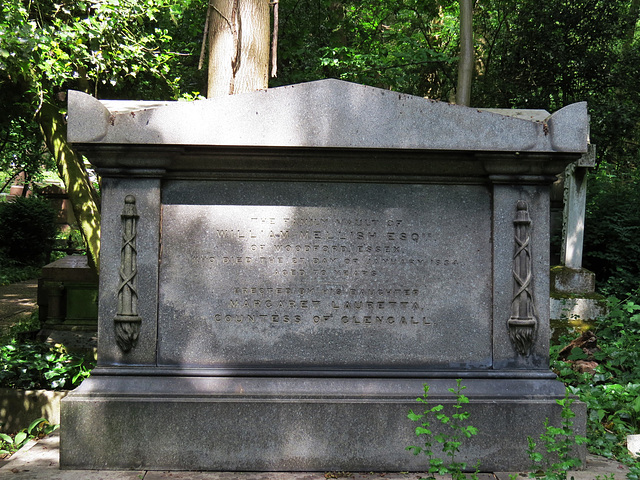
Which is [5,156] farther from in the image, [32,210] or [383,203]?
[383,203]

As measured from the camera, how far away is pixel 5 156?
20.0 meters

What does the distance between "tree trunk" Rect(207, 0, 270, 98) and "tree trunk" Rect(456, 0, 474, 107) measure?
6.20 m

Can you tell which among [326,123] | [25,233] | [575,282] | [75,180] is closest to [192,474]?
[326,123]

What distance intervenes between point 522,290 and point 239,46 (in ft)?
13.4

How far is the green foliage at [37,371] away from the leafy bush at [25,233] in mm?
13777

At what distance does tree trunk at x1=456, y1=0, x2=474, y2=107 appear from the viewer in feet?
38.5

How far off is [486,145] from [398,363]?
1.57 metres

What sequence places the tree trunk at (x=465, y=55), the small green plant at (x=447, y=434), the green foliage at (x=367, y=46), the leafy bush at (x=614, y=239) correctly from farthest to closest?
the green foliage at (x=367, y=46) → the tree trunk at (x=465, y=55) → the leafy bush at (x=614, y=239) → the small green plant at (x=447, y=434)

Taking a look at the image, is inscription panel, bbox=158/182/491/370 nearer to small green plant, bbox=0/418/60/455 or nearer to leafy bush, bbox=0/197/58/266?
small green plant, bbox=0/418/60/455

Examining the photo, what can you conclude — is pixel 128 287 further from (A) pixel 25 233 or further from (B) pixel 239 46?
(A) pixel 25 233

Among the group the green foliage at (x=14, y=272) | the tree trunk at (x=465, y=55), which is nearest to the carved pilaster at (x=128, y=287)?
the tree trunk at (x=465, y=55)

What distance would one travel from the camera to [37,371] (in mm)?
5781

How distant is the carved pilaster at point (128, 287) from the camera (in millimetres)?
3961

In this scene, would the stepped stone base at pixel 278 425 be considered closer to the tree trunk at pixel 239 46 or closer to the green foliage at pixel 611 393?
the green foliage at pixel 611 393
